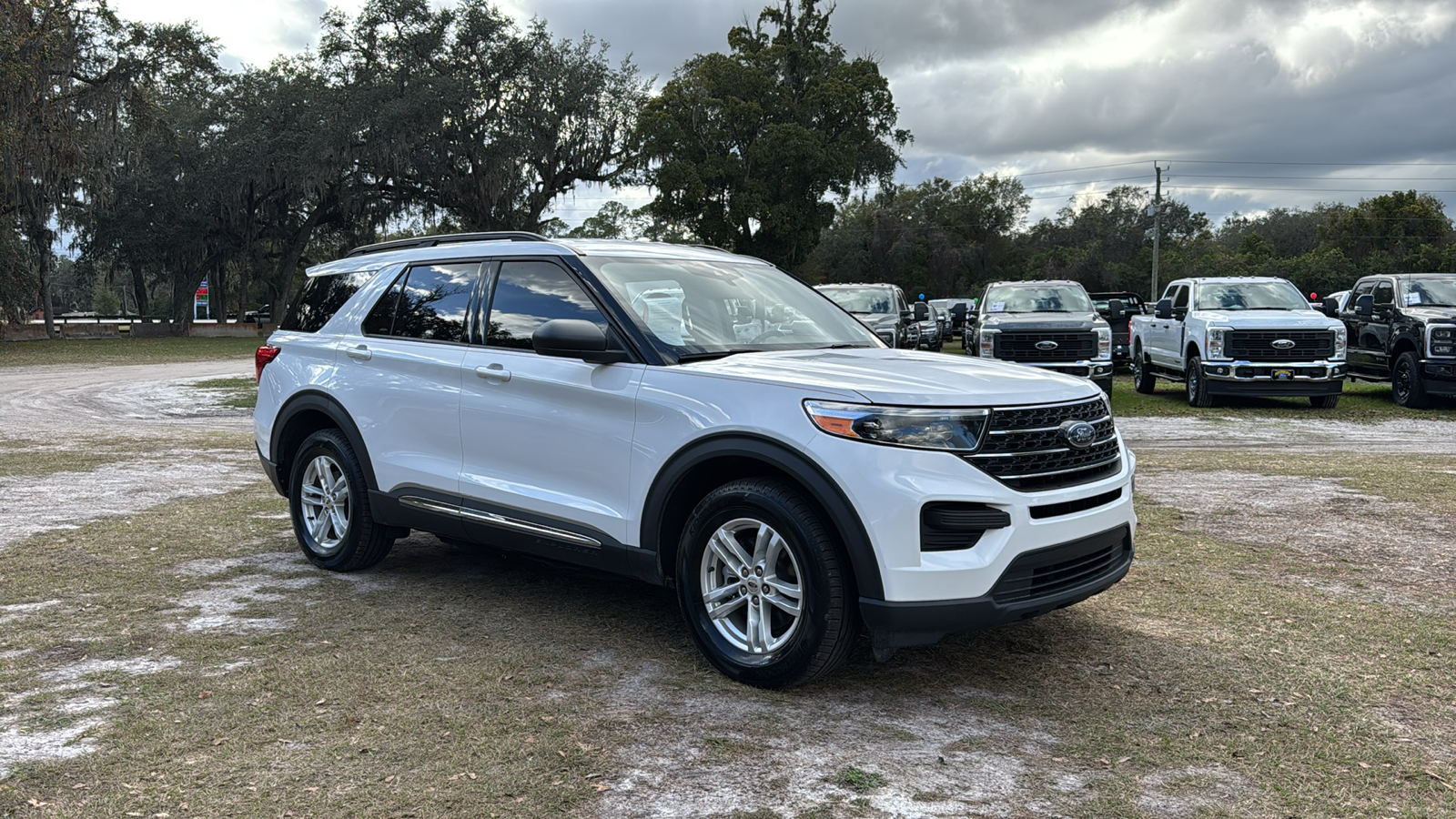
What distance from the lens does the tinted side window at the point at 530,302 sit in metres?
5.23

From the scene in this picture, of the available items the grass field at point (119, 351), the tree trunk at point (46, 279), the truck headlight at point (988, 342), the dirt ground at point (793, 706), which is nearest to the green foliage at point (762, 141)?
the grass field at point (119, 351)

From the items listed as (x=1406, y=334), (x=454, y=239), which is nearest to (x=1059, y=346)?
(x=1406, y=334)

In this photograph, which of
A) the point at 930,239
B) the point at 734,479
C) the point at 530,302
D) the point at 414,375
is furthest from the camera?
the point at 930,239

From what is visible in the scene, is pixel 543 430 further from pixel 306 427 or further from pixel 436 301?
pixel 306 427

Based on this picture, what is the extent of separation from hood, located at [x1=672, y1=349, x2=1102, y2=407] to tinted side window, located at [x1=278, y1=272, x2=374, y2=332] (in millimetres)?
2783

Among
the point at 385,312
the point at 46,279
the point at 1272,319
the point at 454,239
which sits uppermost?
the point at 46,279

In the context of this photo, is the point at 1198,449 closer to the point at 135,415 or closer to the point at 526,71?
the point at 135,415

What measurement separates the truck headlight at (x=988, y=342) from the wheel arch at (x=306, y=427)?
1246 cm

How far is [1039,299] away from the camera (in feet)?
61.5

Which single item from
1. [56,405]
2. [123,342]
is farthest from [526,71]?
[56,405]

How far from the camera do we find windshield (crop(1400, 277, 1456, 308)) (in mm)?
17391

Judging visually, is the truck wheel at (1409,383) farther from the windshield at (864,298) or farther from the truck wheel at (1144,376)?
the windshield at (864,298)

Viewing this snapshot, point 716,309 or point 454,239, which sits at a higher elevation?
point 454,239

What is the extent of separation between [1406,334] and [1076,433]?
15.9 meters
